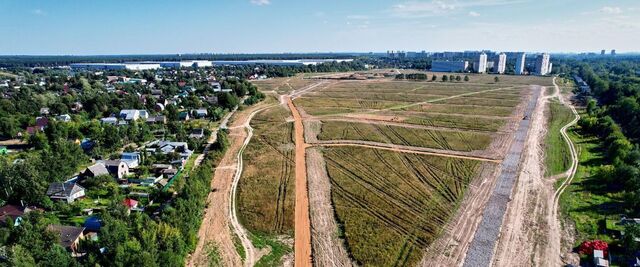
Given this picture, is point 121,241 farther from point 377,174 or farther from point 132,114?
point 132,114

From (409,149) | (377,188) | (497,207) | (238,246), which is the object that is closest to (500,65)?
→ (409,149)

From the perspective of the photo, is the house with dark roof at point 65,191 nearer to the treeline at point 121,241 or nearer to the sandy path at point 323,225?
the treeline at point 121,241

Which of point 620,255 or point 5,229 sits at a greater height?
point 5,229

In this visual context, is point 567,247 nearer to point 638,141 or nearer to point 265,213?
point 265,213

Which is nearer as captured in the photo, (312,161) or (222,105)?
(312,161)

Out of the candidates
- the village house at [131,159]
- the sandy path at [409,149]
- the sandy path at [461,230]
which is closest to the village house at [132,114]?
the village house at [131,159]

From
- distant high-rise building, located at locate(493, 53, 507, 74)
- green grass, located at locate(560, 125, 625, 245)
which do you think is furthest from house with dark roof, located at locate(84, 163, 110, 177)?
distant high-rise building, located at locate(493, 53, 507, 74)

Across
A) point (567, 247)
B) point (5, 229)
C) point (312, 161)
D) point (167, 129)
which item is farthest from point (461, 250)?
point (167, 129)
